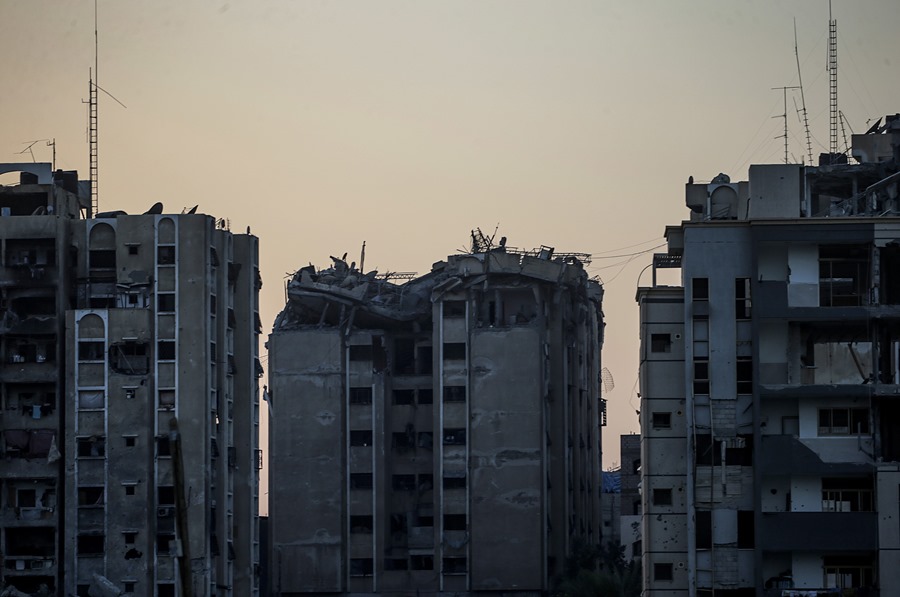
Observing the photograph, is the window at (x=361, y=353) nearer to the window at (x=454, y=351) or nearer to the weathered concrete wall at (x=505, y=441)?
the window at (x=454, y=351)

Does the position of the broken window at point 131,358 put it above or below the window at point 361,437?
above

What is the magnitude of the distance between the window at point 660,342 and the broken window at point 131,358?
30986 mm

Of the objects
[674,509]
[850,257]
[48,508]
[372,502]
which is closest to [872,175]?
[850,257]

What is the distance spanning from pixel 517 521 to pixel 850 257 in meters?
53.8

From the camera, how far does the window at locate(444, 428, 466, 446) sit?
122125 millimetres

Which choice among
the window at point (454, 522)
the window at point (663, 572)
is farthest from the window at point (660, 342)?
the window at point (454, 522)

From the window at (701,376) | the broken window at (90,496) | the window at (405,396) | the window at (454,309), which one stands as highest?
the window at (454,309)

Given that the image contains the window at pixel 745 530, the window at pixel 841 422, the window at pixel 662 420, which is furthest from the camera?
the window at pixel 662 420

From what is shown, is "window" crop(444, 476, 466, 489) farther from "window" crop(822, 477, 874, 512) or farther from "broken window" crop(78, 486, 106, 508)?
"window" crop(822, 477, 874, 512)

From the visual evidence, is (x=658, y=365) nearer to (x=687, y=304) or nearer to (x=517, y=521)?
(x=687, y=304)

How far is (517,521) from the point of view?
121 metres

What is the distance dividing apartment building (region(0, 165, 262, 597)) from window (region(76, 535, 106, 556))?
63 mm

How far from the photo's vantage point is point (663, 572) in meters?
70.8

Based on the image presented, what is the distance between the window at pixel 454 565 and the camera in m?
122
